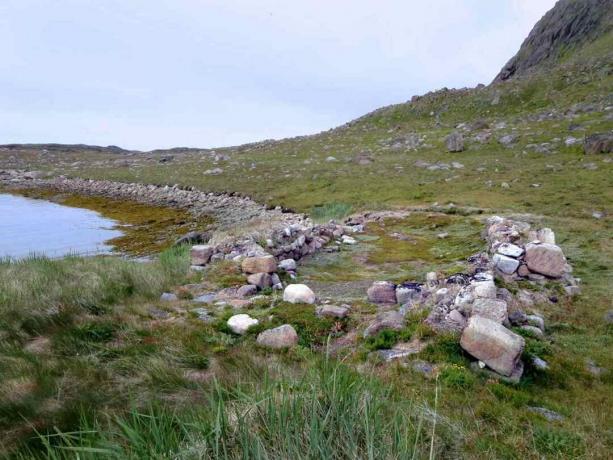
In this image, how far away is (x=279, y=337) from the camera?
5703mm

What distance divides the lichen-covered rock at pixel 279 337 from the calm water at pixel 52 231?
31.8ft

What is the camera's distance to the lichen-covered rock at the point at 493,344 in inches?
191

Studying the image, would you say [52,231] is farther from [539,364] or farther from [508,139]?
[508,139]

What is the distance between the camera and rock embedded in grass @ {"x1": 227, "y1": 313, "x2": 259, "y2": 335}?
6.18m

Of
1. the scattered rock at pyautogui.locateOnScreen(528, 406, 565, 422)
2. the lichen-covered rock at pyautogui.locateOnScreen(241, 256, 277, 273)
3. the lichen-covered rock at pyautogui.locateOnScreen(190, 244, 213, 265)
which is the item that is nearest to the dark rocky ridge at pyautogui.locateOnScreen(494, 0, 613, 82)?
the lichen-covered rock at pyautogui.locateOnScreen(190, 244, 213, 265)

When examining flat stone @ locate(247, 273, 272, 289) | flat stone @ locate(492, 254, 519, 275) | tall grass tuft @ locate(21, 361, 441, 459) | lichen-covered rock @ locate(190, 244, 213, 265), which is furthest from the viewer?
lichen-covered rock @ locate(190, 244, 213, 265)

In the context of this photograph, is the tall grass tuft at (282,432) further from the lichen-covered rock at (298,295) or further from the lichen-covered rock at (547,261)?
the lichen-covered rock at (547,261)

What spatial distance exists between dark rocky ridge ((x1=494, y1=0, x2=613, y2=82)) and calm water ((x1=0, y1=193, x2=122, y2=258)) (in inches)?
2815

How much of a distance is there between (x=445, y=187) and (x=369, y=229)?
974cm


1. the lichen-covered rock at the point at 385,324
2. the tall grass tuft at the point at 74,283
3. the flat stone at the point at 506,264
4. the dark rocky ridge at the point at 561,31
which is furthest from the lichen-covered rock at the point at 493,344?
the dark rocky ridge at the point at 561,31

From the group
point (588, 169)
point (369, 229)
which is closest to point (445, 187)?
point (588, 169)

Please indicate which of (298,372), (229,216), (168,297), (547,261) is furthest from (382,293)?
(229,216)

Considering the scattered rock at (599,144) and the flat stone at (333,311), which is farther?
the scattered rock at (599,144)

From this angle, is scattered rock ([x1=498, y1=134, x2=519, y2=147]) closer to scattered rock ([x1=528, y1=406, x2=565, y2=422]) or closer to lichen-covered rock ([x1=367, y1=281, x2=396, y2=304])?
lichen-covered rock ([x1=367, y1=281, x2=396, y2=304])
